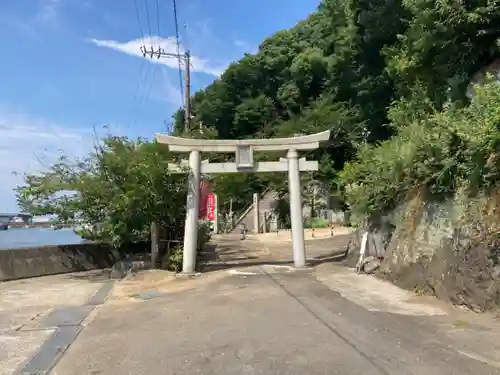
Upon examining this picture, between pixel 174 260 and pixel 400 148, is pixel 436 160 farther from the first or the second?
pixel 174 260

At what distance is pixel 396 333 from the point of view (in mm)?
7508

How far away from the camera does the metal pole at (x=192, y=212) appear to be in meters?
15.8

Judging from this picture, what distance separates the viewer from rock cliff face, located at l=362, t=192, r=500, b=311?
867 cm

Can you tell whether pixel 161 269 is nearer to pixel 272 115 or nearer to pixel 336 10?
pixel 336 10

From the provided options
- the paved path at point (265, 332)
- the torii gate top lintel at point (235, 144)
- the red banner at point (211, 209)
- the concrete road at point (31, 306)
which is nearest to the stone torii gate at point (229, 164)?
the torii gate top lintel at point (235, 144)

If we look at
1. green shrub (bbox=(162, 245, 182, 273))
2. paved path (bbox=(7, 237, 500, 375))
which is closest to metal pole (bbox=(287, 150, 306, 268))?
paved path (bbox=(7, 237, 500, 375))

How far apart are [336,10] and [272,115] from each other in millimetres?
14531

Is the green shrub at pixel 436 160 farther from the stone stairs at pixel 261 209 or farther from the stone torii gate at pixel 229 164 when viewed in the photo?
the stone stairs at pixel 261 209

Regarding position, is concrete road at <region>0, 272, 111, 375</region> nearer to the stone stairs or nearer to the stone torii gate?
the stone torii gate

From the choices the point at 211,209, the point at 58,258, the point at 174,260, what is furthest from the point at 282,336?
the point at 211,209

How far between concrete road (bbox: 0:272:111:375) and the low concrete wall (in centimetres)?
67

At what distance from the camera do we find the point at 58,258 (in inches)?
736

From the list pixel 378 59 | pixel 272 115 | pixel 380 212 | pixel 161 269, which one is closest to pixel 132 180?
pixel 161 269

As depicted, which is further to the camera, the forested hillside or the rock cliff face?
the forested hillside
